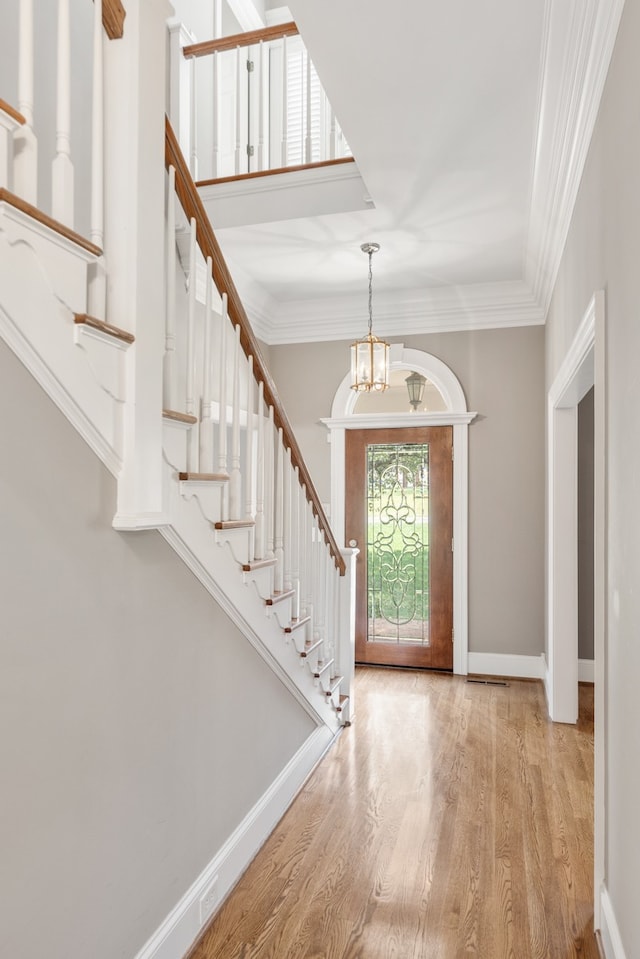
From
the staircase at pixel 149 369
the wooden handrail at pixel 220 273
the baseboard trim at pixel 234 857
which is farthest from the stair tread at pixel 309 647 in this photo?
the wooden handrail at pixel 220 273

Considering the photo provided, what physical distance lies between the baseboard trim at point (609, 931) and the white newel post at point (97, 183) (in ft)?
6.83

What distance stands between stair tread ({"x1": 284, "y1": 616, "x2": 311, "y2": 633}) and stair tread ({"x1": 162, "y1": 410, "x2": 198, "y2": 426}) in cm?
110

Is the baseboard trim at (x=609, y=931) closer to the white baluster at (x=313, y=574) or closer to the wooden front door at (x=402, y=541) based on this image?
the white baluster at (x=313, y=574)

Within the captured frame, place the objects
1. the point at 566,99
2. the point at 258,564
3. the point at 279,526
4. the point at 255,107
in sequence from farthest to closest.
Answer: the point at 255,107 → the point at 279,526 → the point at 566,99 → the point at 258,564

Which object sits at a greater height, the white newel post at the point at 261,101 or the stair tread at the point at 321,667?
the white newel post at the point at 261,101

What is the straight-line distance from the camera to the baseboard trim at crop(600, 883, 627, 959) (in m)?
1.66

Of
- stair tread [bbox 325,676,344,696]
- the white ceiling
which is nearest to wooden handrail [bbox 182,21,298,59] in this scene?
the white ceiling

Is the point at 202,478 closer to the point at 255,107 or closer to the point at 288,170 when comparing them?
the point at 288,170

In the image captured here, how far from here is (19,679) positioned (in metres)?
1.20

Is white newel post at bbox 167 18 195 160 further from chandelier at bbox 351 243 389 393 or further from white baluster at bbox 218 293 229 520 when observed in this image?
white baluster at bbox 218 293 229 520

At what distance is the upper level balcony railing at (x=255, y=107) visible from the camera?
3.26 metres

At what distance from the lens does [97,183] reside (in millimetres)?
1398

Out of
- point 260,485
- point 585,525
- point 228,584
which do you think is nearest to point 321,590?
point 260,485

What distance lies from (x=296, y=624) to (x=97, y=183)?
6.01ft
